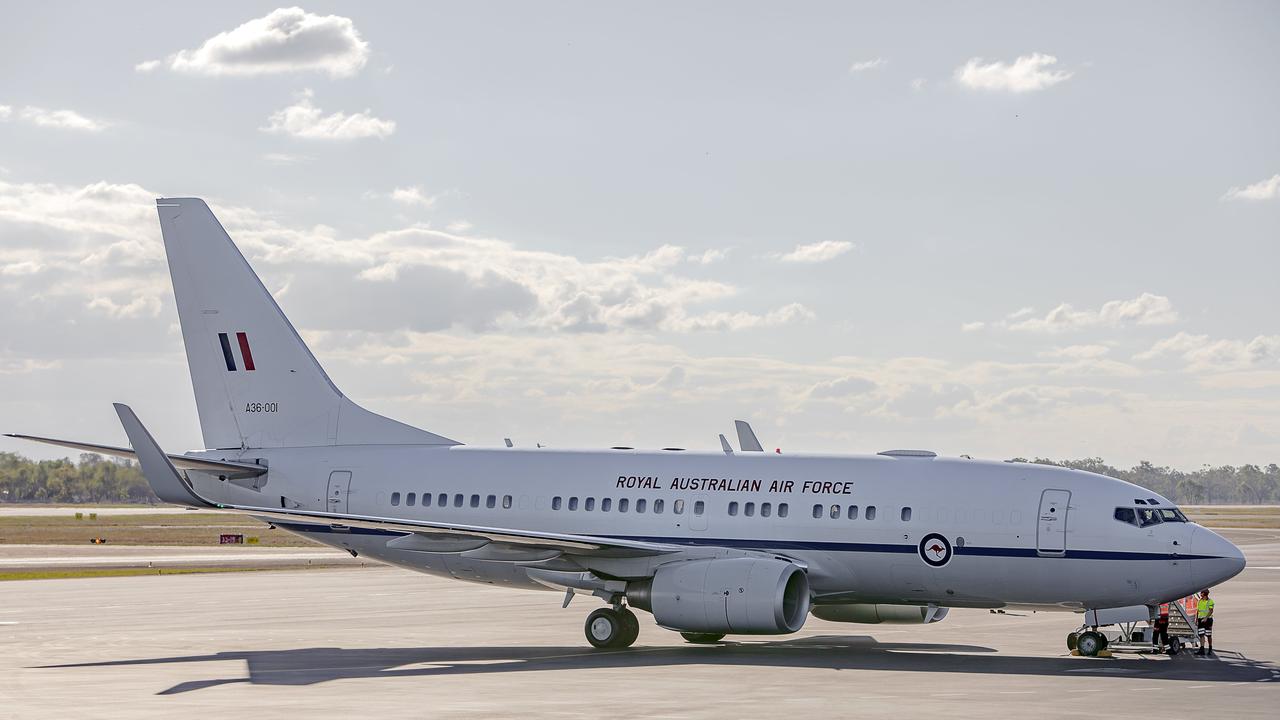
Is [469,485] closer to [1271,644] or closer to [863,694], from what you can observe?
[863,694]

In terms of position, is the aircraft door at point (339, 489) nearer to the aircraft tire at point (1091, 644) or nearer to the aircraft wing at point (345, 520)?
the aircraft wing at point (345, 520)

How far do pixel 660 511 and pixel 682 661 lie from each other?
15.8ft

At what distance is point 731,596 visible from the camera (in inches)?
1181

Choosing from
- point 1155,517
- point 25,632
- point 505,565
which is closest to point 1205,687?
point 1155,517

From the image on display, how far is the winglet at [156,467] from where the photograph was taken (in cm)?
2898

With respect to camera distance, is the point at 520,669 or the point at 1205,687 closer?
the point at 1205,687

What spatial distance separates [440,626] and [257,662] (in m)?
9.17

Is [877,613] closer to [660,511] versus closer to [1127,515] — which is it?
[660,511]

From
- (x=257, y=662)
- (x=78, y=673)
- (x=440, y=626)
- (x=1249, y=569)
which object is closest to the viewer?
(x=78, y=673)

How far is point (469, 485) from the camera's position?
35.5m

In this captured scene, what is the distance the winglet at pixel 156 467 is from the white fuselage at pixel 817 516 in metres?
4.69

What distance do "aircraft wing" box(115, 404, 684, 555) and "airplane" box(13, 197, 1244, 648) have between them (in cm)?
5

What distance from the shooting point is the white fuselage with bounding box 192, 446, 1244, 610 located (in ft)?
97.3

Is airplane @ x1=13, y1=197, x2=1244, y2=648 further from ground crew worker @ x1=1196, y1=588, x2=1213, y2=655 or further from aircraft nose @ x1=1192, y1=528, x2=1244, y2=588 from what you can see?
ground crew worker @ x1=1196, y1=588, x2=1213, y2=655
